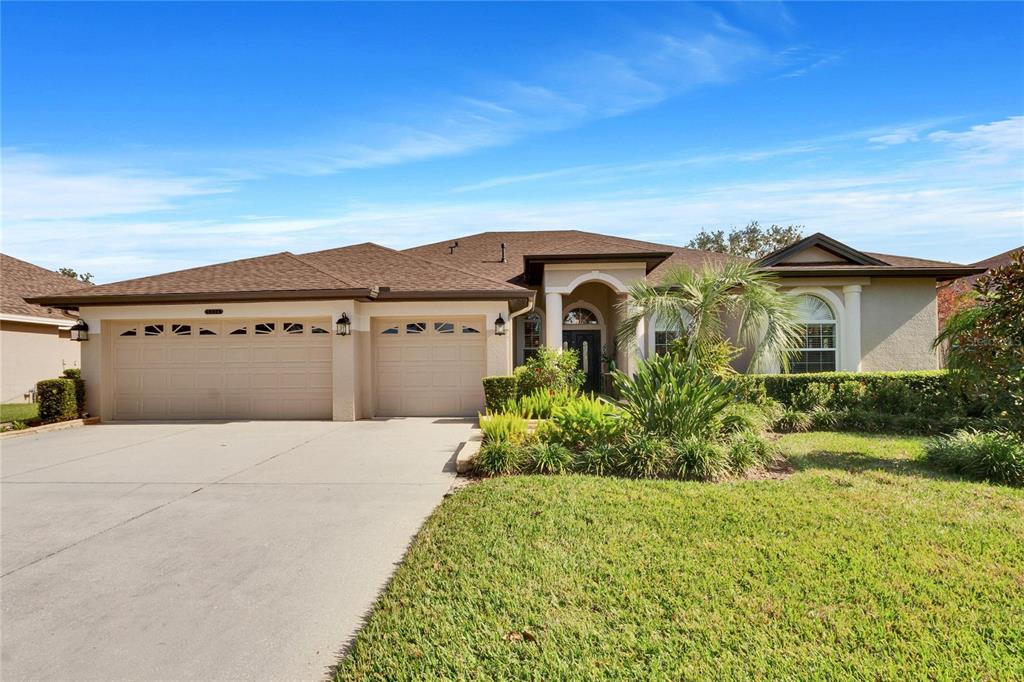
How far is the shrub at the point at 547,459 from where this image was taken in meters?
7.22

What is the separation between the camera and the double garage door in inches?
525

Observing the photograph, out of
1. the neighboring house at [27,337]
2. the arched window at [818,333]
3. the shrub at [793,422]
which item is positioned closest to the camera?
the shrub at [793,422]

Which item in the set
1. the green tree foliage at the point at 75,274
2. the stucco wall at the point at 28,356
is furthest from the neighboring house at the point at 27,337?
the green tree foliage at the point at 75,274

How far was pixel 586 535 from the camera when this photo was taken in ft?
15.4

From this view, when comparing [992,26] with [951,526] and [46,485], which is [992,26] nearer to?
[951,526]

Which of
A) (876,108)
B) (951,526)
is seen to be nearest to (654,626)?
(951,526)

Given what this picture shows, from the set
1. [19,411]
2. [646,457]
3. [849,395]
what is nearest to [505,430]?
[646,457]

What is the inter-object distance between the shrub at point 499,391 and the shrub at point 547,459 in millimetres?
4836

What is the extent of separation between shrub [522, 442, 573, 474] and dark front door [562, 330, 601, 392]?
407 inches

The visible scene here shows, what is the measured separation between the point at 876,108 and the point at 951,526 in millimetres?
9446

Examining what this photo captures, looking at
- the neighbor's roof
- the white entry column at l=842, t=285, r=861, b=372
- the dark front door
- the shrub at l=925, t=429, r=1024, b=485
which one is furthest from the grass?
the white entry column at l=842, t=285, r=861, b=372

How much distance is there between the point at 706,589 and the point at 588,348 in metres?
14.3

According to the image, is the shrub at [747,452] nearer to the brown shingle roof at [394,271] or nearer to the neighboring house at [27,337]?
the brown shingle roof at [394,271]

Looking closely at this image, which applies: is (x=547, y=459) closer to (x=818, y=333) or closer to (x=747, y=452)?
(x=747, y=452)
